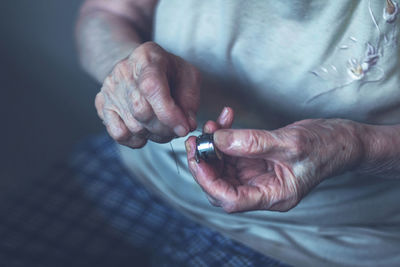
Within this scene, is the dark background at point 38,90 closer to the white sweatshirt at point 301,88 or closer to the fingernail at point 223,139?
the white sweatshirt at point 301,88

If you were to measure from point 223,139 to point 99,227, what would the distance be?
0.54 metres

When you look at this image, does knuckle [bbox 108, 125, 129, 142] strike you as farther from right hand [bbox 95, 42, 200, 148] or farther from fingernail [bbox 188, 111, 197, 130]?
fingernail [bbox 188, 111, 197, 130]

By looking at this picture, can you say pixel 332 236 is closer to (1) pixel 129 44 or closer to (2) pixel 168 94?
(2) pixel 168 94

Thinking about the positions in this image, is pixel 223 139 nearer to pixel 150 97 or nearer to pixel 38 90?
pixel 150 97

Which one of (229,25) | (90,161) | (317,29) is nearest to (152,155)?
(90,161)

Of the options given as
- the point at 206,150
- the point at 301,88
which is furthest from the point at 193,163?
the point at 301,88

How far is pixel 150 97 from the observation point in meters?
0.59

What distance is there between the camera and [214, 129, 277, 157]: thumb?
56 centimetres

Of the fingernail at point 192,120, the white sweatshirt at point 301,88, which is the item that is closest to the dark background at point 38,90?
the white sweatshirt at point 301,88

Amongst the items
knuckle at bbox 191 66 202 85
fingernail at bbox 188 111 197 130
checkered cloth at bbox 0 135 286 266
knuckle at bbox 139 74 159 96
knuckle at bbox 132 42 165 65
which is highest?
knuckle at bbox 132 42 165 65

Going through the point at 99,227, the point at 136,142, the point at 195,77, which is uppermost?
the point at 195,77

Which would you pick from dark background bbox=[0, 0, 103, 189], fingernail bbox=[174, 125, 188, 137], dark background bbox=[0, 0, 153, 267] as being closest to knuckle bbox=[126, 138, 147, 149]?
fingernail bbox=[174, 125, 188, 137]

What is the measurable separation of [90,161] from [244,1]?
0.64m

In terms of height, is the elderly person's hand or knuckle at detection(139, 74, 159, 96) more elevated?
knuckle at detection(139, 74, 159, 96)
